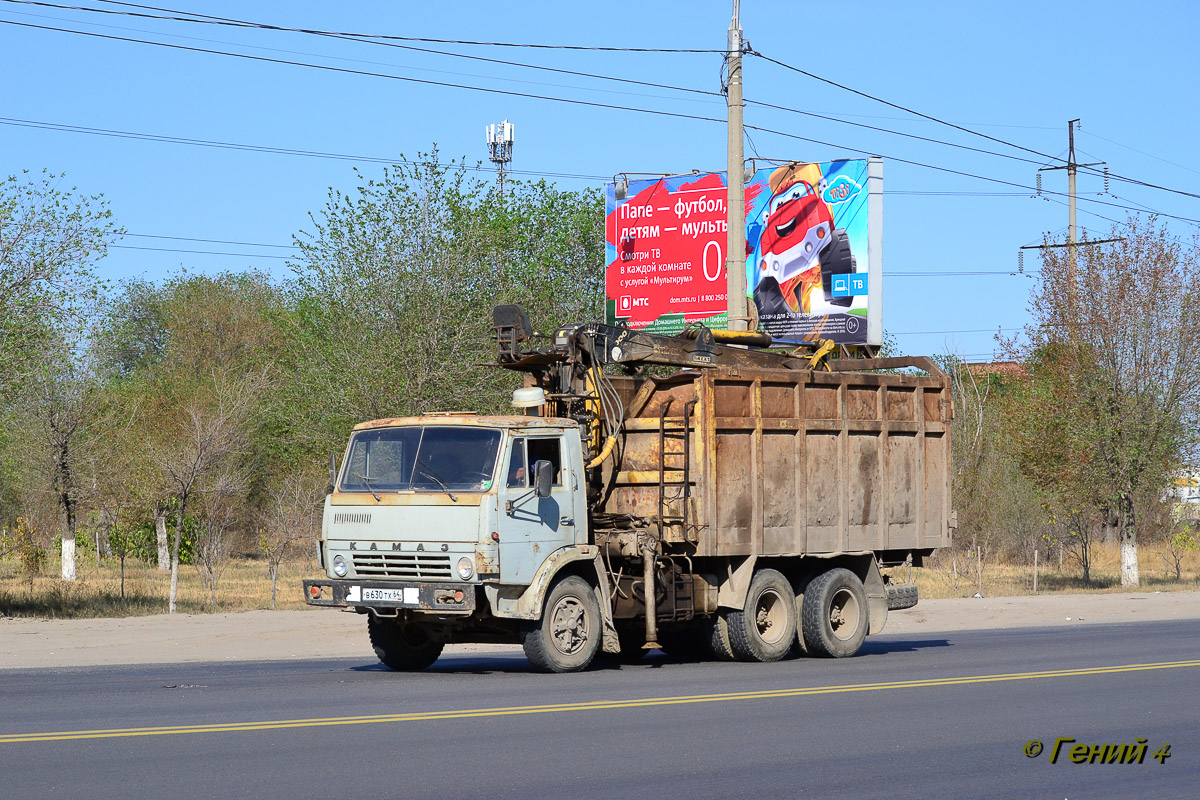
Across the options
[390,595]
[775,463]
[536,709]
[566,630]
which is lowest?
[536,709]

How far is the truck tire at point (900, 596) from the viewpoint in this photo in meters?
17.4

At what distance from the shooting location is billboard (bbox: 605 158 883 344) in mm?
28281

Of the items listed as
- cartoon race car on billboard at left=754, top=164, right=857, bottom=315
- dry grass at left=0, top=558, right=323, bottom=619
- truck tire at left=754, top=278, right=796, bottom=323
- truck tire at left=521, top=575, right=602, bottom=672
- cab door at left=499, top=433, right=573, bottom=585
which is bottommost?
dry grass at left=0, top=558, right=323, bottom=619

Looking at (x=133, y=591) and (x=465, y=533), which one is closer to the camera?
(x=465, y=533)

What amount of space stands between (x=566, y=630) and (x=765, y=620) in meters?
3.19

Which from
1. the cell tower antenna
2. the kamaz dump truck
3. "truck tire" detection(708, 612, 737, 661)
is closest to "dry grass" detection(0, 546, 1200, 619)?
the kamaz dump truck

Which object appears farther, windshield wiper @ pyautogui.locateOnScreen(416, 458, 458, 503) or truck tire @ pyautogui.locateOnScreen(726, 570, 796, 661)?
truck tire @ pyautogui.locateOnScreen(726, 570, 796, 661)

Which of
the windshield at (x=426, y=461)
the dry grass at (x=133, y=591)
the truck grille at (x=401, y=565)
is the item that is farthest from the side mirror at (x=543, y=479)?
the dry grass at (x=133, y=591)

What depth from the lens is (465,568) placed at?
13305 millimetres

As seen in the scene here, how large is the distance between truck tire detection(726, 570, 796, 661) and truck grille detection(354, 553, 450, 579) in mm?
3883

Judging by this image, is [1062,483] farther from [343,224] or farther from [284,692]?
[284,692]

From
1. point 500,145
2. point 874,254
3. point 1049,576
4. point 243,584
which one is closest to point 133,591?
point 243,584

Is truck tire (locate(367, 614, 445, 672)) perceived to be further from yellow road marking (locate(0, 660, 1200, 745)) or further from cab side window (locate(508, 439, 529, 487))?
yellow road marking (locate(0, 660, 1200, 745))

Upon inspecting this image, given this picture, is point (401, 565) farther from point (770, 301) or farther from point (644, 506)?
Result: point (770, 301)
